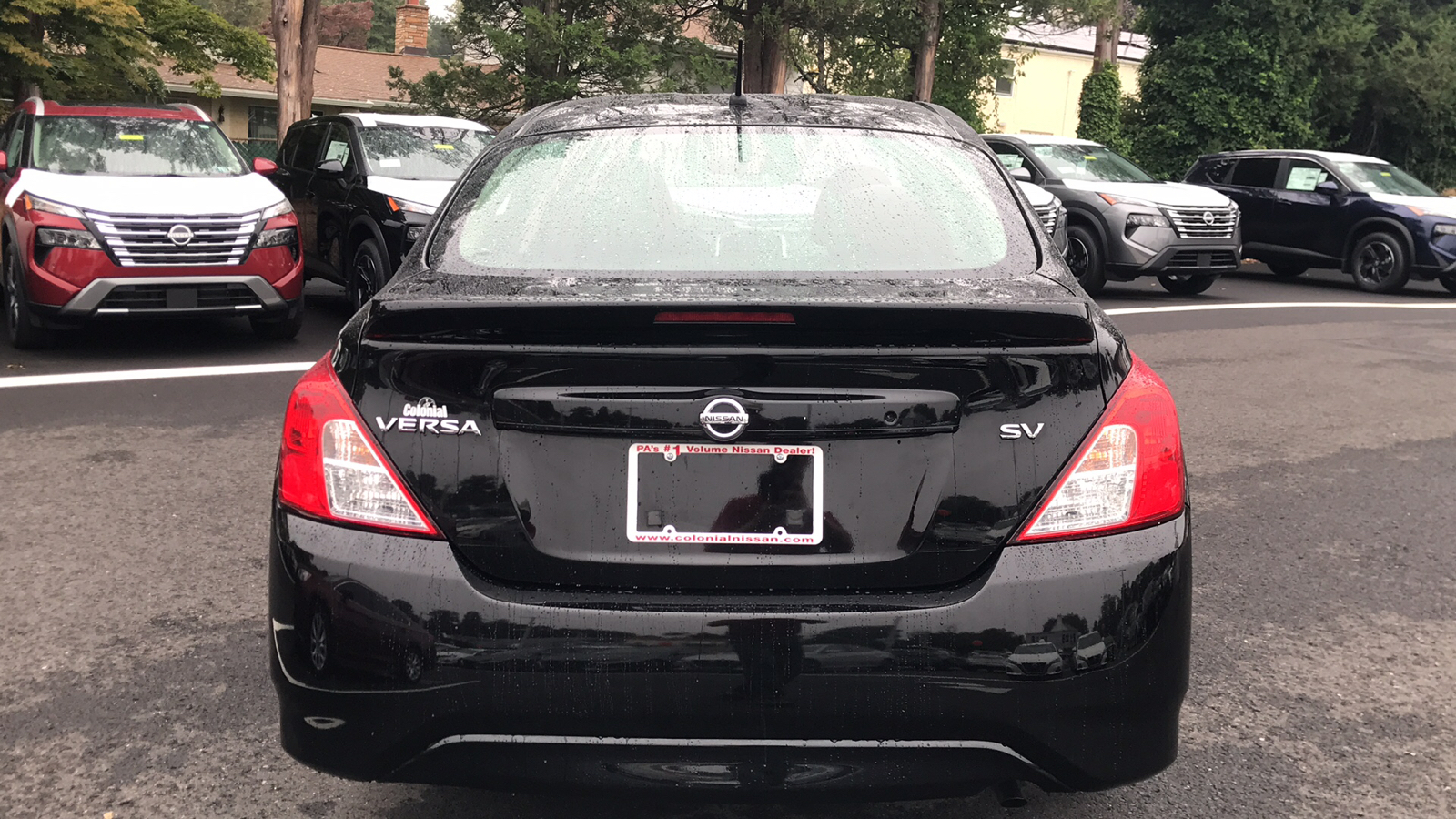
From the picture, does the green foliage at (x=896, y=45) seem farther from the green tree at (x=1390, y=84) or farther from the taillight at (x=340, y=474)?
the taillight at (x=340, y=474)

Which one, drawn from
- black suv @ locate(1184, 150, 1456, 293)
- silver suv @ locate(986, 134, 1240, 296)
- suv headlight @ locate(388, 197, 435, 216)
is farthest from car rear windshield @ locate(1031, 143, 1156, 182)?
suv headlight @ locate(388, 197, 435, 216)

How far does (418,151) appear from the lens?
39.1 ft

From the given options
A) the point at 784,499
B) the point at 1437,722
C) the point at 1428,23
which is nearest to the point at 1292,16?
the point at 1428,23

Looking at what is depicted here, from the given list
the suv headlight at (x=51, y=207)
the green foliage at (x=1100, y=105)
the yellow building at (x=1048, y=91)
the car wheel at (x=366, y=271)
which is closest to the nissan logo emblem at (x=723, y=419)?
the suv headlight at (x=51, y=207)

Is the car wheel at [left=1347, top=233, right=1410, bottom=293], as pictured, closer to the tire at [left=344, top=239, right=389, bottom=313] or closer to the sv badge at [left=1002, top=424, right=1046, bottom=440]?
the tire at [left=344, top=239, right=389, bottom=313]

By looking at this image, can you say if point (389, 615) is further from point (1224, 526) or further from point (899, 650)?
point (1224, 526)

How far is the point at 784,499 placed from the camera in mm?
2510

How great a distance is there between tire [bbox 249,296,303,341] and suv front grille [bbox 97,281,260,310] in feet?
1.74

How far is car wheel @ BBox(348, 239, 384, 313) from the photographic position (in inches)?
425

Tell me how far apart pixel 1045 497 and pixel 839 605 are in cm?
43

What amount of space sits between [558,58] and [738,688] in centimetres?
2173

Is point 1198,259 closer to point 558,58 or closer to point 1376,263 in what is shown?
point 1376,263

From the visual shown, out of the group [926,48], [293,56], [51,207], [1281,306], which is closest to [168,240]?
[51,207]

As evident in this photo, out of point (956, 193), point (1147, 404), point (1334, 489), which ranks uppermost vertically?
point (956, 193)
